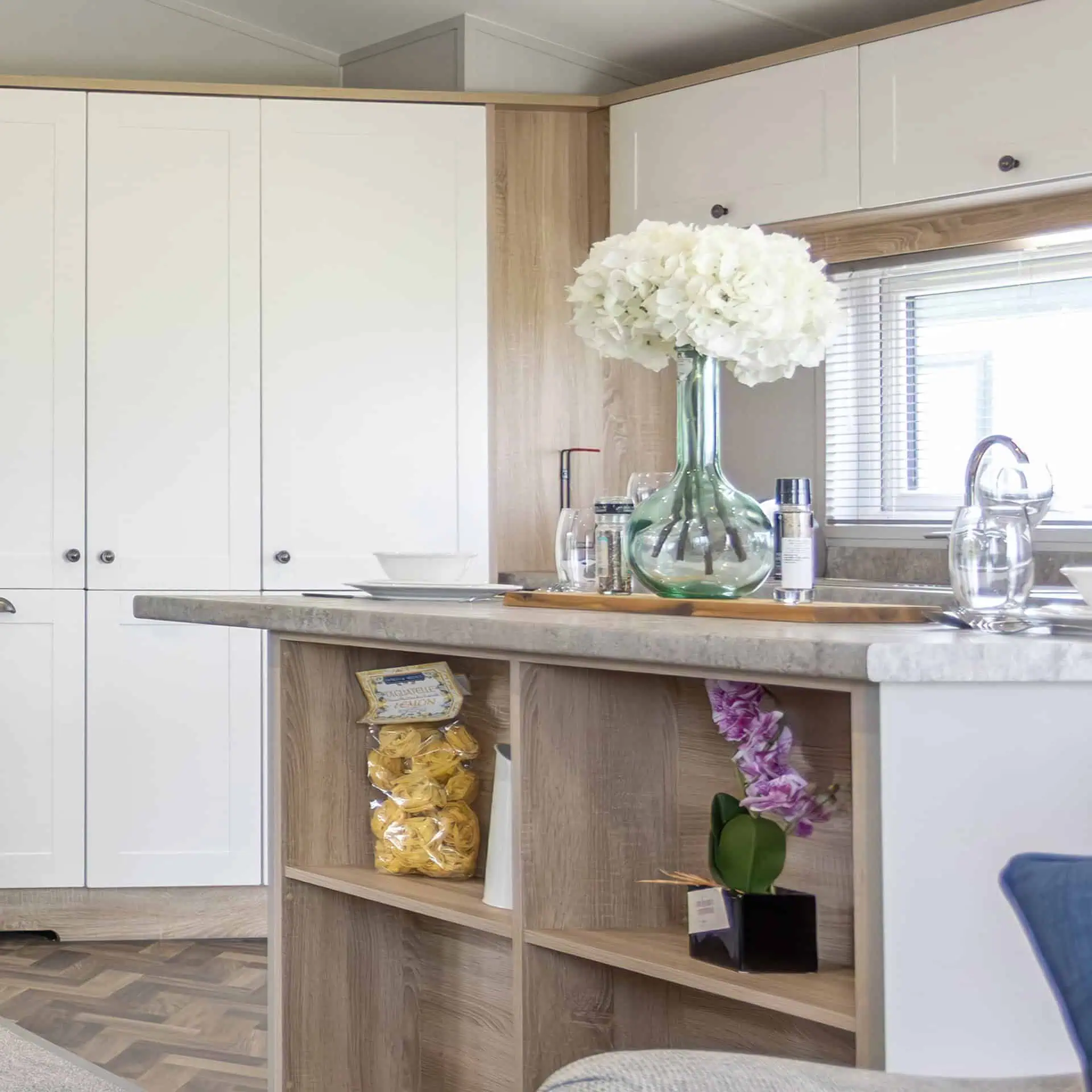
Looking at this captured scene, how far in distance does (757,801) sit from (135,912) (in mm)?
2345

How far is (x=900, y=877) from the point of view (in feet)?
3.63

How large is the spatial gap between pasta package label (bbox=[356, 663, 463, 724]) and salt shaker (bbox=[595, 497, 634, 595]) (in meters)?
0.25

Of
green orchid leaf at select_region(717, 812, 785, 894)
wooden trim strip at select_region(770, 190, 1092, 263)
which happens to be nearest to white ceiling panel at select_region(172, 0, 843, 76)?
wooden trim strip at select_region(770, 190, 1092, 263)

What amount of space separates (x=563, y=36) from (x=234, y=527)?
5.70 feet

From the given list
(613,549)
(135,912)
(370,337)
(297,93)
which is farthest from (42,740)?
(613,549)

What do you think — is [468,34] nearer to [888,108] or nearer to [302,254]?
[302,254]

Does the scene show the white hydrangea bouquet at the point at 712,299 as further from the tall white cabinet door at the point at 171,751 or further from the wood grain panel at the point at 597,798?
the tall white cabinet door at the point at 171,751

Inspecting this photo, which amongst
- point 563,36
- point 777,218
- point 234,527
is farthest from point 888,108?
point 234,527

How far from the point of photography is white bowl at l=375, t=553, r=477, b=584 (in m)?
1.96

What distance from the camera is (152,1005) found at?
9.14 feet

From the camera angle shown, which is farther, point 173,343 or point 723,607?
point 173,343

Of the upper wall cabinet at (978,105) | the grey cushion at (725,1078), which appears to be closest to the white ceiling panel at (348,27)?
the upper wall cabinet at (978,105)

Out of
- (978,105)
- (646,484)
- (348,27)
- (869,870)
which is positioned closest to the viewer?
(869,870)

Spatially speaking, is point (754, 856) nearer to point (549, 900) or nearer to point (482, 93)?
point (549, 900)
